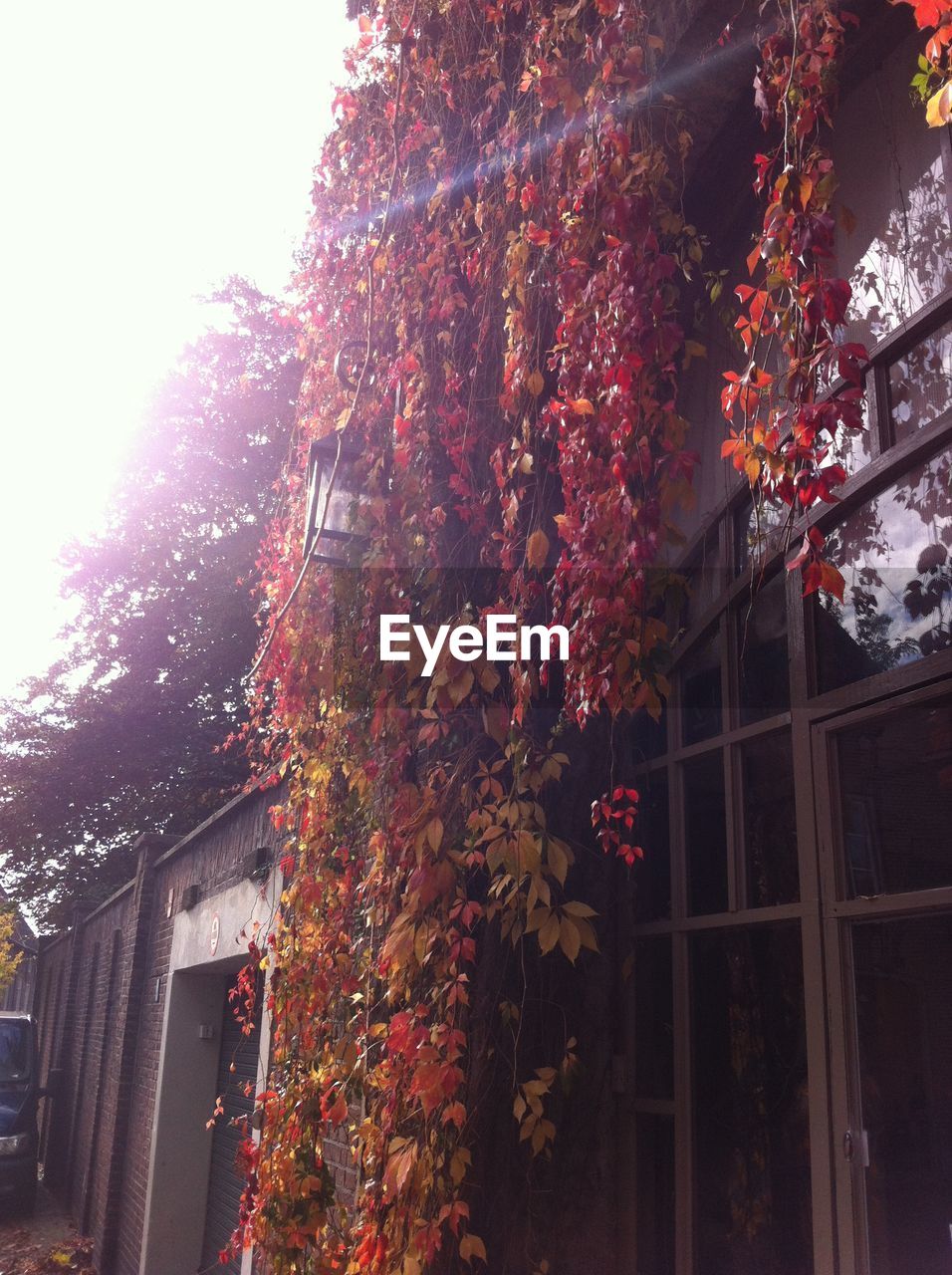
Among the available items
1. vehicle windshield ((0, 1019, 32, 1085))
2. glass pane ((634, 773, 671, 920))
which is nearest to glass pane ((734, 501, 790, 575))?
glass pane ((634, 773, 671, 920))

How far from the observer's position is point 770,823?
308 centimetres

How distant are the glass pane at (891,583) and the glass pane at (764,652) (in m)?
0.16

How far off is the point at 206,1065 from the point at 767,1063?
6.80 meters

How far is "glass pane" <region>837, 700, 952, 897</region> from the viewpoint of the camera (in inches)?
98.9

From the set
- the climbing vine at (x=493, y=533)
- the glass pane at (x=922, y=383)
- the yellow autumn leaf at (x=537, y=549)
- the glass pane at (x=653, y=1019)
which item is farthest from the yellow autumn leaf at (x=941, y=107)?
the glass pane at (x=653, y=1019)

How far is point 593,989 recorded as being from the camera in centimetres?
354

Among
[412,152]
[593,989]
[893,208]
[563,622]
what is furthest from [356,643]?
[893,208]

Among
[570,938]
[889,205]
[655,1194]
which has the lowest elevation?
[655,1194]

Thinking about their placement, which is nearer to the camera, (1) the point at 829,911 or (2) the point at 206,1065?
(1) the point at 829,911

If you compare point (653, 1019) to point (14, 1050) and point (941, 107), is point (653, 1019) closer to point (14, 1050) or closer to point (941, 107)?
point (941, 107)

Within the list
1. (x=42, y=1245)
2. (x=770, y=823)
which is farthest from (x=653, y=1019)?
(x=42, y=1245)

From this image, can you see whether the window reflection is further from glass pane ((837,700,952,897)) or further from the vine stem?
the vine stem

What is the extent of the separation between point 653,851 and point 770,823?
0.64m

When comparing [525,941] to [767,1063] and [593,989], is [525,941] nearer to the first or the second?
[593,989]
